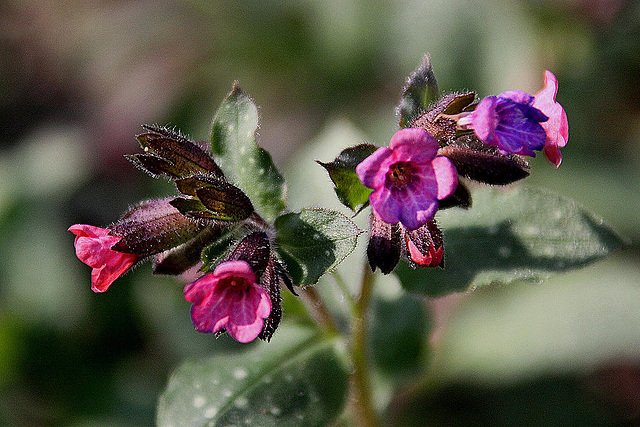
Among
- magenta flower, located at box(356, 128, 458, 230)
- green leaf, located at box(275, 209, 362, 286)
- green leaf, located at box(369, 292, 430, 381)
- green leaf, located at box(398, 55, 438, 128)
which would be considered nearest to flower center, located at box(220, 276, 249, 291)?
green leaf, located at box(275, 209, 362, 286)

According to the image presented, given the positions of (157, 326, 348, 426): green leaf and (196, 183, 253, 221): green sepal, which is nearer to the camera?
(196, 183, 253, 221): green sepal

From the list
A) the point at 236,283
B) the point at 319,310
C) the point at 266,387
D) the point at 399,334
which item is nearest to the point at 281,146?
the point at 399,334

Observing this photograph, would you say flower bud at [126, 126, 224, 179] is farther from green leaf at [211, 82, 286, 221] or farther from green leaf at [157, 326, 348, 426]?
green leaf at [157, 326, 348, 426]

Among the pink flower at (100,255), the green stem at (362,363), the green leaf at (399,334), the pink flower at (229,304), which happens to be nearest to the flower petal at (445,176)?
the pink flower at (229,304)

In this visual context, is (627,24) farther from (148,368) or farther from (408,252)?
(148,368)

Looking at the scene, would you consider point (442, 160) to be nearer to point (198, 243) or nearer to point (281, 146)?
point (198, 243)

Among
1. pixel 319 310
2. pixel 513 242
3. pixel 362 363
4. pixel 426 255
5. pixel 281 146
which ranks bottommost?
Result: pixel 281 146

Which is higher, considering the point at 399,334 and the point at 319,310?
the point at 319,310
